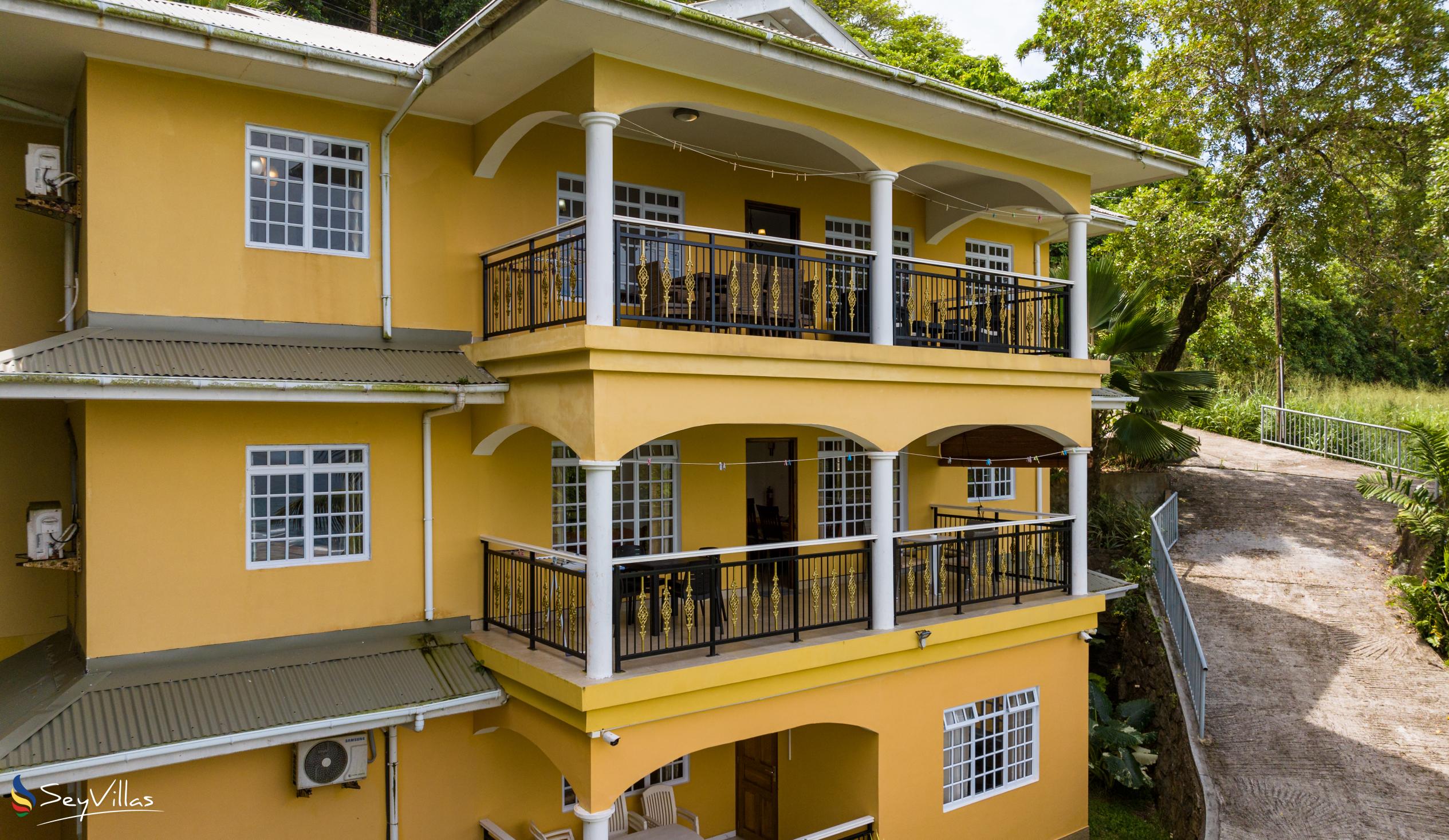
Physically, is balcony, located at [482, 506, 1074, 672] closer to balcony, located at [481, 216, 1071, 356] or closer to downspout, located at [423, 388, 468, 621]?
downspout, located at [423, 388, 468, 621]

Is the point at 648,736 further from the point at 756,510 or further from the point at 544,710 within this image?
the point at 756,510

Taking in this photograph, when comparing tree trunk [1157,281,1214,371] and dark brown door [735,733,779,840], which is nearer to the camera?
dark brown door [735,733,779,840]

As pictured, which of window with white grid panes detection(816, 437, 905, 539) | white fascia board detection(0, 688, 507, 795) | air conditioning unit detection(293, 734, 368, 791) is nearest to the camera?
white fascia board detection(0, 688, 507, 795)

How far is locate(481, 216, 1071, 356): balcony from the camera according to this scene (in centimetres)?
935

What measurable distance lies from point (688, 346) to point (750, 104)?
9.44 feet

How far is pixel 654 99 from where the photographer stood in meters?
9.27

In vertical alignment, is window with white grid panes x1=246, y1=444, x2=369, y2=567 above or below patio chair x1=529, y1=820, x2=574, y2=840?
above

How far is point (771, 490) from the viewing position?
1369 centimetres

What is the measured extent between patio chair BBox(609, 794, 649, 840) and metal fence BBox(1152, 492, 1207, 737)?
8281mm

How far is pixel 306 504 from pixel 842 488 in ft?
25.4

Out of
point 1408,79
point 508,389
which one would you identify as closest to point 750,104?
point 508,389

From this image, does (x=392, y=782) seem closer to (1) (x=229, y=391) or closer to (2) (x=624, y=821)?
(2) (x=624, y=821)

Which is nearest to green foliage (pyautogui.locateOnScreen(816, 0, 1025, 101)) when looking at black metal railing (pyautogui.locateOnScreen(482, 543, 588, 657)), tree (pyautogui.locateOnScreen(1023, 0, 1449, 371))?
tree (pyautogui.locateOnScreen(1023, 0, 1449, 371))

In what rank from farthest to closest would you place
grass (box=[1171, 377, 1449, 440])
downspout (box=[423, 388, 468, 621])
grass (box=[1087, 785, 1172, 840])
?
grass (box=[1171, 377, 1449, 440]) → grass (box=[1087, 785, 1172, 840]) → downspout (box=[423, 388, 468, 621])
